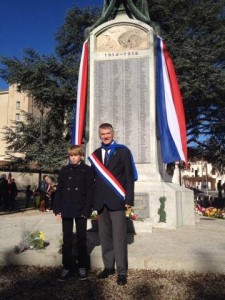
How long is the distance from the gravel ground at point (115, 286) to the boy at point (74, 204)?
25cm

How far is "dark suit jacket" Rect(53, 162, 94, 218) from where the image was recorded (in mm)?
4066

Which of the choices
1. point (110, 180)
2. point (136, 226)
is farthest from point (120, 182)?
point (136, 226)

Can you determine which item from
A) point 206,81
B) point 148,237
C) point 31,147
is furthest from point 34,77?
point 148,237

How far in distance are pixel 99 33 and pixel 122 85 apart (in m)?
1.56

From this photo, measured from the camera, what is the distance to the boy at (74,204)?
4.03 m

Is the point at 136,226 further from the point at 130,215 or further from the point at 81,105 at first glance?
the point at 81,105

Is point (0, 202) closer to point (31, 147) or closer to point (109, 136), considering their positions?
point (31, 147)

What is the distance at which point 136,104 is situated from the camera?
316 inches

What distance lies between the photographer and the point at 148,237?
6051 mm

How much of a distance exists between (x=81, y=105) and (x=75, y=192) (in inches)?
180

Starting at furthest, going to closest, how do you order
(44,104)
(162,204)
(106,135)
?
(44,104)
(162,204)
(106,135)

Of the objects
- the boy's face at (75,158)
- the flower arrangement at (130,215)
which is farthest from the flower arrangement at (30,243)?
the flower arrangement at (130,215)

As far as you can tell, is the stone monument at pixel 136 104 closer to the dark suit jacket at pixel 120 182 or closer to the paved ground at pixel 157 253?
the paved ground at pixel 157 253

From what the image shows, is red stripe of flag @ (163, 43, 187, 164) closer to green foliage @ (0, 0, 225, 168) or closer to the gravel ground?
the gravel ground
